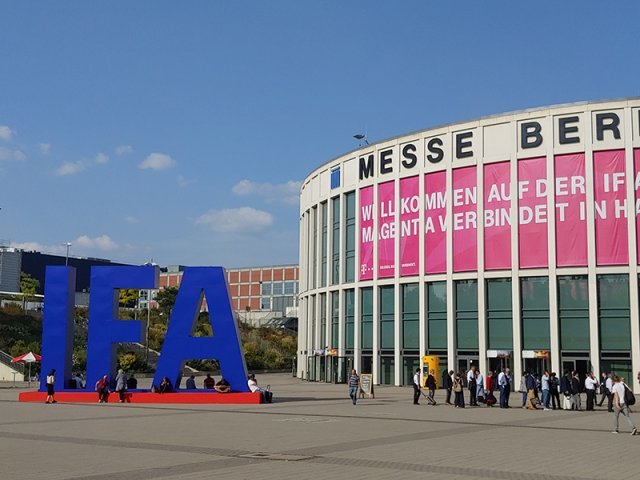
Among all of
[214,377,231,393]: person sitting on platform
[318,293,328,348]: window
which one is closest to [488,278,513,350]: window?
[318,293,328,348]: window

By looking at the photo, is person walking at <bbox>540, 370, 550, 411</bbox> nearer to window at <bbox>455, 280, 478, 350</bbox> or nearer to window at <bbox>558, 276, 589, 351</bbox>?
window at <bbox>558, 276, 589, 351</bbox>

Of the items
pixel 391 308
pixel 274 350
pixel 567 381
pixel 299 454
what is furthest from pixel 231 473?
pixel 274 350

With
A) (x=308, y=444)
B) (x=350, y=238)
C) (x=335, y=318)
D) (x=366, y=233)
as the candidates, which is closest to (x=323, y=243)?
(x=350, y=238)

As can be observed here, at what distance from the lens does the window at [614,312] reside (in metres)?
43.7

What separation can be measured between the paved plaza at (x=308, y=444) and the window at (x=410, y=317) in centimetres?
2187

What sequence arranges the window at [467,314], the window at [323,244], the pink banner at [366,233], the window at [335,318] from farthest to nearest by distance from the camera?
the window at [323,244]
the window at [335,318]
the pink banner at [366,233]
the window at [467,314]

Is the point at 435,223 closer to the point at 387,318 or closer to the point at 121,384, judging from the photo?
the point at 387,318

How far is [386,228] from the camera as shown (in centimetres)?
5291

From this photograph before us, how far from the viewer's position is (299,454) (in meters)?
15.6

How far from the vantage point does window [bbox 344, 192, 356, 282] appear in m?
55.8

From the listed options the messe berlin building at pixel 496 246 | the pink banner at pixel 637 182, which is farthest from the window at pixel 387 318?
the pink banner at pixel 637 182

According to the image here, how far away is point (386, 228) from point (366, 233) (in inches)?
75.0

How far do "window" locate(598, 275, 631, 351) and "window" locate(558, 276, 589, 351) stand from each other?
79cm

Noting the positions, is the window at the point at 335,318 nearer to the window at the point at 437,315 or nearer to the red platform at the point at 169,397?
the window at the point at 437,315
